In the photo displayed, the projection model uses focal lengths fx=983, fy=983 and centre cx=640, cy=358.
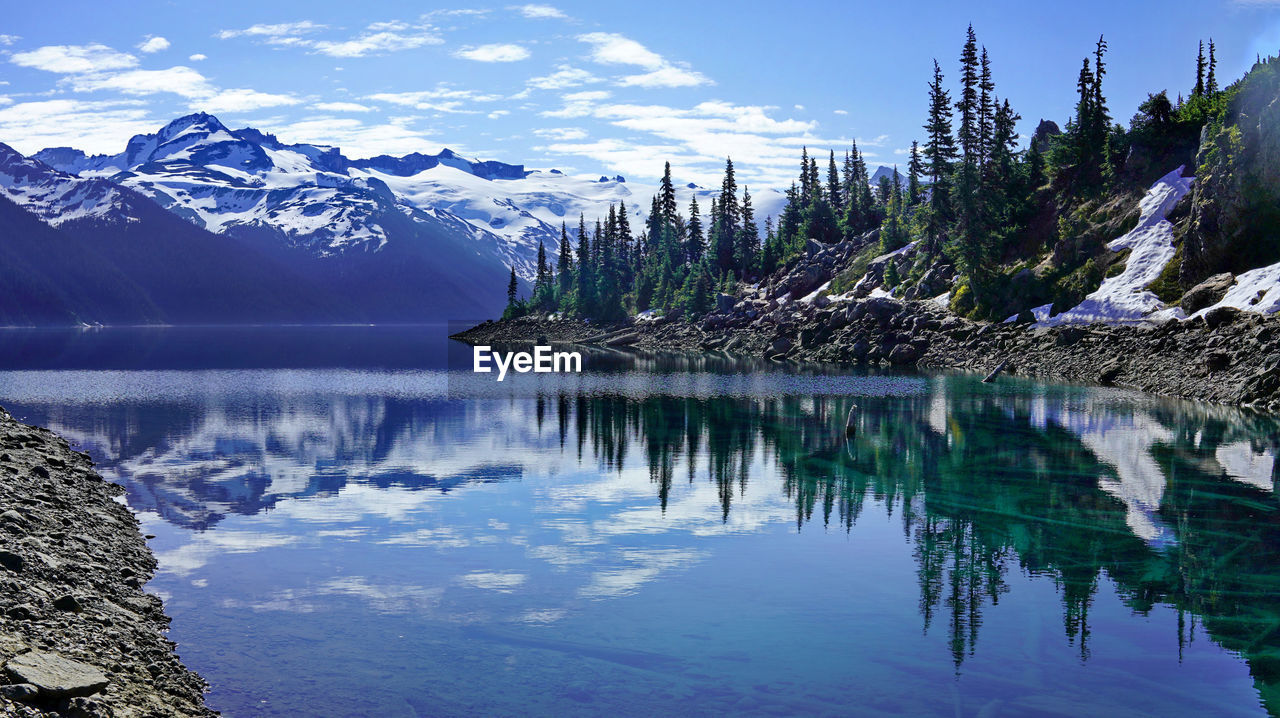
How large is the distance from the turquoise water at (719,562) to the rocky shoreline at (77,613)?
0.87 meters

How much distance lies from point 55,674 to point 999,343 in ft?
308

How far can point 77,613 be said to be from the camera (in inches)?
725

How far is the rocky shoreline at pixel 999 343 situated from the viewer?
63.9m

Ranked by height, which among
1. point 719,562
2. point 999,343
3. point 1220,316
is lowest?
point 719,562

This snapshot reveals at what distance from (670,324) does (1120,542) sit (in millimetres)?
141145

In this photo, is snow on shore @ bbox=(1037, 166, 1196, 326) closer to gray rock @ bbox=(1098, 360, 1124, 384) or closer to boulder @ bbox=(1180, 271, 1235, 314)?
boulder @ bbox=(1180, 271, 1235, 314)

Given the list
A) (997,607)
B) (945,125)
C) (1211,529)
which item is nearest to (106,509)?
(997,607)

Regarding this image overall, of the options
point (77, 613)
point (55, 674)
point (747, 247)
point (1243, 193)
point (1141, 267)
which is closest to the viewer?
point (55, 674)

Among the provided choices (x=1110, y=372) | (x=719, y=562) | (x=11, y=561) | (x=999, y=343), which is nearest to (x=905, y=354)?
(x=999, y=343)

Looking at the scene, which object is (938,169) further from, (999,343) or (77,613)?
(77,613)

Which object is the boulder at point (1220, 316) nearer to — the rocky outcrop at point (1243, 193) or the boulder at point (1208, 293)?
the boulder at point (1208, 293)

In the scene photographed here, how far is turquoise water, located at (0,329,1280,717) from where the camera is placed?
17797 mm

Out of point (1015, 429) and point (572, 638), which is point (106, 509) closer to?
point (572, 638)

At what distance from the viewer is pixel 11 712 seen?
12914mm
